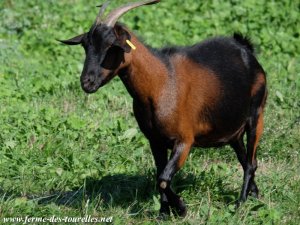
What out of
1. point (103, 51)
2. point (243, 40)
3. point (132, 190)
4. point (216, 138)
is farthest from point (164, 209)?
point (243, 40)

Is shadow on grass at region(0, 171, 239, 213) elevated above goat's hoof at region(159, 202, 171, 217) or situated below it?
below

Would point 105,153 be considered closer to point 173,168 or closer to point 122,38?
point 173,168

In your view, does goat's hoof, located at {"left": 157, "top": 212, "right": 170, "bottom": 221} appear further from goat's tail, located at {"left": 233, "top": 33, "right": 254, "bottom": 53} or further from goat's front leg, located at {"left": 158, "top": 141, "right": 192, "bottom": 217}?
goat's tail, located at {"left": 233, "top": 33, "right": 254, "bottom": 53}

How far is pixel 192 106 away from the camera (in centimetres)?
716

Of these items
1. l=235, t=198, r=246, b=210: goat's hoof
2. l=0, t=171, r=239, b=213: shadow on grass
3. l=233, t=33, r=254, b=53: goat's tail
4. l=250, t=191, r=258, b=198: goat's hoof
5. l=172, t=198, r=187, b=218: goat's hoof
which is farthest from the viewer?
l=233, t=33, r=254, b=53: goat's tail

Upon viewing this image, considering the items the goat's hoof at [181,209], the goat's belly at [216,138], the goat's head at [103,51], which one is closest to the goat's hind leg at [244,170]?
the goat's belly at [216,138]

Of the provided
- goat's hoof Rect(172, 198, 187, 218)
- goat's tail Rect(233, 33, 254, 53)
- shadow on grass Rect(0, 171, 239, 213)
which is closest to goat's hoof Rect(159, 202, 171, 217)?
goat's hoof Rect(172, 198, 187, 218)

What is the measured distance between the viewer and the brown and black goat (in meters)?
6.63

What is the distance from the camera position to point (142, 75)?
22.5 feet

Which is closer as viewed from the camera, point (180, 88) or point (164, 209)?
point (180, 88)

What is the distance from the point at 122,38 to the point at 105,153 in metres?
2.20

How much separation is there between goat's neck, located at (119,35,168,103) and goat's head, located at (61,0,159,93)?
154mm

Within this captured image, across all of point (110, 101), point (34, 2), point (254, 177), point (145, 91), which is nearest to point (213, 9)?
point (34, 2)

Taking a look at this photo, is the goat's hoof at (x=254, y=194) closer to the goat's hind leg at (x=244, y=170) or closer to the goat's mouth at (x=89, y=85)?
the goat's hind leg at (x=244, y=170)
